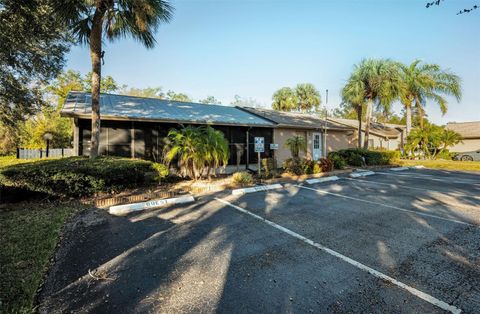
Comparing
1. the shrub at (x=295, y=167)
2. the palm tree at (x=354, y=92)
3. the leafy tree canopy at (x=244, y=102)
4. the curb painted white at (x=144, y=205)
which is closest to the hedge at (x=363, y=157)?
the shrub at (x=295, y=167)

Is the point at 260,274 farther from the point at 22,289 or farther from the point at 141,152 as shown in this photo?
the point at 141,152

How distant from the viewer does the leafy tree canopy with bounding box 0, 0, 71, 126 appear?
9.00 metres

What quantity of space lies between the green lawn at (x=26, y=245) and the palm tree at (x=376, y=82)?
1819 centimetres

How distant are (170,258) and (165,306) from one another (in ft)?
3.43

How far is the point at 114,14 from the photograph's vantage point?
27.7ft

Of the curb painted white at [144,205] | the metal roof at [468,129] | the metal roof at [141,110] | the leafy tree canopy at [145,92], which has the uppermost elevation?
the leafy tree canopy at [145,92]

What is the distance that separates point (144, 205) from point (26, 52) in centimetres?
1186

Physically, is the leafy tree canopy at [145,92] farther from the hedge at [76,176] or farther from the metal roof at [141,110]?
the hedge at [76,176]

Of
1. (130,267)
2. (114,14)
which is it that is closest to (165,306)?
(130,267)

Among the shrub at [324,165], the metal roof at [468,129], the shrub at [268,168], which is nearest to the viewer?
the shrub at [268,168]

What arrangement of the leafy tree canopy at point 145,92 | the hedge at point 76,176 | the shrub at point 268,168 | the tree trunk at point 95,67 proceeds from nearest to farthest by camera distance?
the hedge at point 76,176
the tree trunk at point 95,67
the shrub at point 268,168
the leafy tree canopy at point 145,92

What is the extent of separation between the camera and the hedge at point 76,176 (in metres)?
5.91

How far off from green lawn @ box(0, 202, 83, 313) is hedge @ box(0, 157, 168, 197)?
452 mm

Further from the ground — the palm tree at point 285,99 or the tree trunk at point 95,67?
the palm tree at point 285,99
